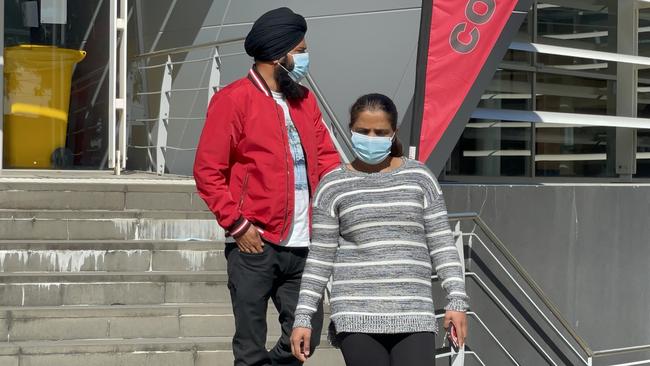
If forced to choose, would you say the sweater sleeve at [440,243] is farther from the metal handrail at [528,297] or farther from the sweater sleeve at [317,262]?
the metal handrail at [528,297]

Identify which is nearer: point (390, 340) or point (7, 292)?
point (390, 340)

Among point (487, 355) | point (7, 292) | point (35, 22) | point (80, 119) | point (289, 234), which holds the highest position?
point (35, 22)

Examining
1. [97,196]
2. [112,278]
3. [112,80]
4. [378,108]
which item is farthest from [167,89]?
[378,108]

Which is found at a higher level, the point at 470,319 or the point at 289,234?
the point at 289,234

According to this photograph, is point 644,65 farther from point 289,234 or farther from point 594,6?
point 289,234

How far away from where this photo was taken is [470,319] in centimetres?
830

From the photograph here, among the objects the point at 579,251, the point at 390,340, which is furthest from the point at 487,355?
the point at 390,340

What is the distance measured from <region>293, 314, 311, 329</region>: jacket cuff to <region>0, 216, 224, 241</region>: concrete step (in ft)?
13.8

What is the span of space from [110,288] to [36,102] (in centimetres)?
477

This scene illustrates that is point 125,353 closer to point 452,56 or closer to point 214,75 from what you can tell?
point 452,56

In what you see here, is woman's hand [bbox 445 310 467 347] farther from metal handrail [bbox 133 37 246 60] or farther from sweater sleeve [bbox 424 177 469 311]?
metal handrail [bbox 133 37 246 60]

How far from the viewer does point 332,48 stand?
982 cm

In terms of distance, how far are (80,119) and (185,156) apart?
148 centimetres

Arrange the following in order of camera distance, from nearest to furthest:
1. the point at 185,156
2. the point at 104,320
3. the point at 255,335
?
the point at 255,335
the point at 104,320
the point at 185,156
